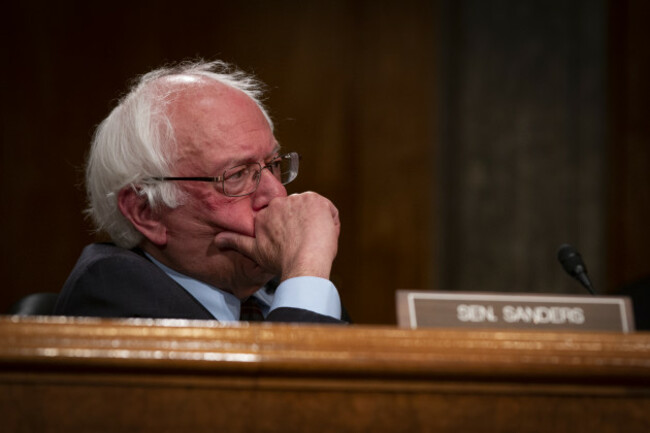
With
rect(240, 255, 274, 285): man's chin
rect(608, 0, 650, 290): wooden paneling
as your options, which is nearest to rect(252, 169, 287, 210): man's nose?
rect(240, 255, 274, 285): man's chin

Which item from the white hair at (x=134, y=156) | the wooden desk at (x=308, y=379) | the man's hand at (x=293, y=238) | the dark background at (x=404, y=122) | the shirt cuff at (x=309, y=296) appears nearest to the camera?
the wooden desk at (x=308, y=379)

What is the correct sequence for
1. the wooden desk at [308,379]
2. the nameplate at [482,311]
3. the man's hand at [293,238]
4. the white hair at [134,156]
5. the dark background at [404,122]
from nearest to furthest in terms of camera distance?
the wooden desk at [308,379] < the nameplate at [482,311] < the man's hand at [293,238] < the white hair at [134,156] < the dark background at [404,122]

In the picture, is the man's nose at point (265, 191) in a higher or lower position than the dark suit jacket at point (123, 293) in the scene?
higher

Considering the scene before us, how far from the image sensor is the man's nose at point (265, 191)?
1.46m

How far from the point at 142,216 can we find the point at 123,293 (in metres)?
0.22

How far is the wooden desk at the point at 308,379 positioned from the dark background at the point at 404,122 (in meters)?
2.56

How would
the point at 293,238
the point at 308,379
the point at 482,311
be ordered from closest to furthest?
the point at 308,379 → the point at 482,311 → the point at 293,238

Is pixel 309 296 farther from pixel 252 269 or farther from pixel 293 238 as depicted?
pixel 252 269

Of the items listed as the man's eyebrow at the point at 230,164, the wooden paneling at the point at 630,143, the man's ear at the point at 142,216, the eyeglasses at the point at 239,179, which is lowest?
the wooden paneling at the point at 630,143

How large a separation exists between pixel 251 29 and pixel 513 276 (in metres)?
1.62

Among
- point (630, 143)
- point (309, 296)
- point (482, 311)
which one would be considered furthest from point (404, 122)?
point (482, 311)

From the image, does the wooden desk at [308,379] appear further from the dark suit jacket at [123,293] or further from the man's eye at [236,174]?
the man's eye at [236,174]

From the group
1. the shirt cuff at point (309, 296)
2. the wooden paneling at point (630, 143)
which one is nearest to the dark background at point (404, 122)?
the wooden paneling at point (630, 143)

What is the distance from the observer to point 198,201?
4.64 ft
